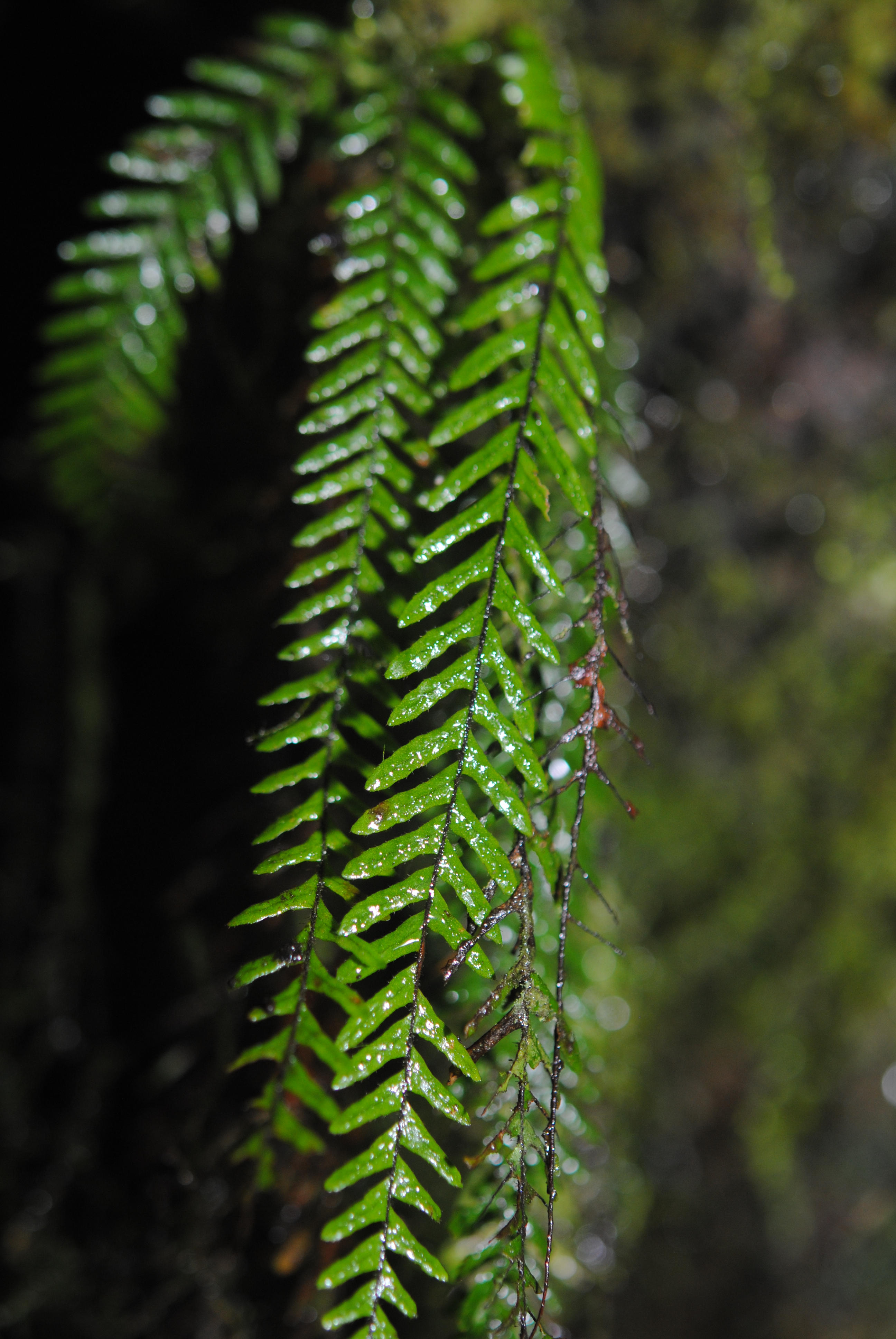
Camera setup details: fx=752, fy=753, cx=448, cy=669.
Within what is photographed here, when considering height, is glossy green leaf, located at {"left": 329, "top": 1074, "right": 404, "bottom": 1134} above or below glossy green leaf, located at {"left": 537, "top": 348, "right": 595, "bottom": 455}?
below

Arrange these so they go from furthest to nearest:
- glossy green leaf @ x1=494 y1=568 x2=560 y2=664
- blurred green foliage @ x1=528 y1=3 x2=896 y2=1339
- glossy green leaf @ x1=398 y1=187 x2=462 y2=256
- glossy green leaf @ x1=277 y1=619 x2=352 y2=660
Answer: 1. blurred green foliage @ x1=528 y1=3 x2=896 y2=1339
2. glossy green leaf @ x1=398 y1=187 x2=462 y2=256
3. glossy green leaf @ x1=277 y1=619 x2=352 y2=660
4. glossy green leaf @ x1=494 y1=568 x2=560 y2=664

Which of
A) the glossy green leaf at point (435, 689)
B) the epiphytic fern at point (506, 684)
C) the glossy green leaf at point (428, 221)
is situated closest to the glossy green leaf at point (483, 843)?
the epiphytic fern at point (506, 684)

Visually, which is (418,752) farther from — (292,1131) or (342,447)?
(292,1131)

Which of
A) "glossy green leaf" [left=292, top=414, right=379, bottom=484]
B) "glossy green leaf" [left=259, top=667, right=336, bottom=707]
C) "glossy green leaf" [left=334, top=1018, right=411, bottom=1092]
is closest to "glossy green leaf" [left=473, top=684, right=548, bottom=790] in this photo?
"glossy green leaf" [left=259, top=667, right=336, bottom=707]

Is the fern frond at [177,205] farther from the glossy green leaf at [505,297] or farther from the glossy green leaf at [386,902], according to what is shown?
the glossy green leaf at [386,902]

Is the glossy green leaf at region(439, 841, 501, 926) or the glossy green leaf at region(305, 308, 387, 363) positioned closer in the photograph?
the glossy green leaf at region(439, 841, 501, 926)

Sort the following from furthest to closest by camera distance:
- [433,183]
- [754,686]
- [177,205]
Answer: [754,686], [177,205], [433,183]

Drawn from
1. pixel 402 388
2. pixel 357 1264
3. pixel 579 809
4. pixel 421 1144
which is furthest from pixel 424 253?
pixel 357 1264

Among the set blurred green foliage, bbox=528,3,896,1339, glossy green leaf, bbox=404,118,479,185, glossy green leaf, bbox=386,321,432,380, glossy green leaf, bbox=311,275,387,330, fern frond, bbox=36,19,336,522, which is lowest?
blurred green foliage, bbox=528,3,896,1339

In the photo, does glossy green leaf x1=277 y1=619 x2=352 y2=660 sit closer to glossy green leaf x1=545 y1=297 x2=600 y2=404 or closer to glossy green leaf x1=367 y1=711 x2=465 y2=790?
glossy green leaf x1=367 y1=711 x2=465 y2=790

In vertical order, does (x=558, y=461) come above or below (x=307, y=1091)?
above
